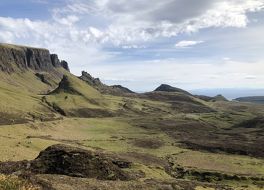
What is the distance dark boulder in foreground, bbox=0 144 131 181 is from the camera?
55.2m

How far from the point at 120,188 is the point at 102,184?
2105mm

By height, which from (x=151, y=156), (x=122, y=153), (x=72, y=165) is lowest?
(x=151, y=156)

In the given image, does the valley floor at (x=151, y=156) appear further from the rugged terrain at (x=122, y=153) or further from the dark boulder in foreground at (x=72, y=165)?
the dark boulder in foreground at (x=72, y=165)

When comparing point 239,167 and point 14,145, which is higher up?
point 14,145

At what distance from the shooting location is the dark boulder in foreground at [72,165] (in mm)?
55250

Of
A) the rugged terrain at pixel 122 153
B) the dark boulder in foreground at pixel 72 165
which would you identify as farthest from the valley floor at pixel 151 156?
the dark boulder in foreground at pixel 72 165

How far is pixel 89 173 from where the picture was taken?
55781mm

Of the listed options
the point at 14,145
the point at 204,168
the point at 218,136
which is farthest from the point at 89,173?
the point at 218,136

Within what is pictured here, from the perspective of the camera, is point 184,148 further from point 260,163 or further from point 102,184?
point 102,184

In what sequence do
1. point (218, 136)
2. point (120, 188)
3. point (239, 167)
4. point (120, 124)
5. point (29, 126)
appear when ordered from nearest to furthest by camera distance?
point (120, 188) → point (239, 167) → point (29, 126) → point (218, 136) → point (120, 124)

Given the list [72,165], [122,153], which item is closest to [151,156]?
[122,153]

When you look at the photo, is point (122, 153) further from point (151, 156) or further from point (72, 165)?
point (72, 165)

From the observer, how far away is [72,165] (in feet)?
186

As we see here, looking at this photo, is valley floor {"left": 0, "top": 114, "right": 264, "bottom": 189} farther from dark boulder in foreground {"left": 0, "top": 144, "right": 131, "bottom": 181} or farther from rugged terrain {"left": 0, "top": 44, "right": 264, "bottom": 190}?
dark boulder in foreground {"left": 0, "top": 144, "right": 131, "bottom": 181}
